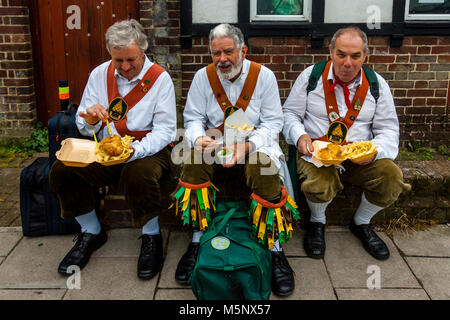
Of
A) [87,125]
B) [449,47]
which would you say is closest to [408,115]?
[449,47]

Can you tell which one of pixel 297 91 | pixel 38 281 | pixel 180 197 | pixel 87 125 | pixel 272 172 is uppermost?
pixel 297 91

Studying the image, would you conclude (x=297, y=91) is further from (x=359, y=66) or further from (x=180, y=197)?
(x=180, y=197)

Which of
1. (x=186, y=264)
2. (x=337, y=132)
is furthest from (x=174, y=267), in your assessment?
(x=337, y=132)

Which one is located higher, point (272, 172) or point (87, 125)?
point (87, 125)

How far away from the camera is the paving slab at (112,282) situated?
2.68 metres

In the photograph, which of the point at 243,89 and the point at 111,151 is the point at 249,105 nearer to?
the point at 243,89

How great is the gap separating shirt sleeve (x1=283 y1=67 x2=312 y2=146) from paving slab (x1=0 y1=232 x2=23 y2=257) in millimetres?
2039

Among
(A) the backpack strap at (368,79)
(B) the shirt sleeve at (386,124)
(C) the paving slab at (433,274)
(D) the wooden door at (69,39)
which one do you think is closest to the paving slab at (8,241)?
(D) the wooden door at (69,39)

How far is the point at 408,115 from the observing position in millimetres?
4590

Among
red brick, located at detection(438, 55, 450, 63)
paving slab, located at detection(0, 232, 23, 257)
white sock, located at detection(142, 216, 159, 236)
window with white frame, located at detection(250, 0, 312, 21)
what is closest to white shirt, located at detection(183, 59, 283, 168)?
white sock, located at detection(142, 216, 159, 236)

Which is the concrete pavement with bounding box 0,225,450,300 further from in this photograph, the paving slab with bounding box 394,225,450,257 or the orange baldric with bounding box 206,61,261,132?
the orange baldric with bounding box 206,61,261,132

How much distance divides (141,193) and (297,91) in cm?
125

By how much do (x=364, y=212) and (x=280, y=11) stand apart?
7.34 ft

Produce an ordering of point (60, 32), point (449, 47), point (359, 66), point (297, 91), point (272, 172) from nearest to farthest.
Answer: point (272, 172)
point (359, 66)
point (297, 91)
point (449, 47)
point (60, 32)
